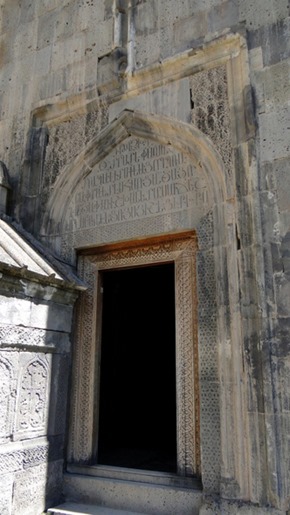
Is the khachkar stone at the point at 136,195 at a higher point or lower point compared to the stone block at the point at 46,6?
lower

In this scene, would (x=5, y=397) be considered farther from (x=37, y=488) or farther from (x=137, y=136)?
(x=137, y=136)

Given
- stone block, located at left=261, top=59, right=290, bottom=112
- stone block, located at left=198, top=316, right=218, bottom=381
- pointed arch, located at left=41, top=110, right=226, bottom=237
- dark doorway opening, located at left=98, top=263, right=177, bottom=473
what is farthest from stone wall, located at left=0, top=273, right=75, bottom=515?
stone block, located at left=261, top=59, right=290, bottom=112

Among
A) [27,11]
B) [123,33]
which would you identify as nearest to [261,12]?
[123,33]

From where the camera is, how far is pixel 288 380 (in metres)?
3.30

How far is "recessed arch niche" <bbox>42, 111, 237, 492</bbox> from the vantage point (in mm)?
3838

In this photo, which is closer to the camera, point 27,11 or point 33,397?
point 33,397

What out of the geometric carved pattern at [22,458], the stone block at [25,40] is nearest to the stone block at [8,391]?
the geometric carved pattern at [22,458]

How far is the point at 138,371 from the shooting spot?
24.5 feet

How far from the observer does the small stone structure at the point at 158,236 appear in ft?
11.5

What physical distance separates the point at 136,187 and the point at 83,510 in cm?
308

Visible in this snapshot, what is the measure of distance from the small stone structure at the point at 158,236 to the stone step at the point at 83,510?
92mm

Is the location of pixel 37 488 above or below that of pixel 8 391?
below

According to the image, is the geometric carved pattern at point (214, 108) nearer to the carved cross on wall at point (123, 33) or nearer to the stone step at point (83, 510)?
the carved cross on wall at point (123, 33)

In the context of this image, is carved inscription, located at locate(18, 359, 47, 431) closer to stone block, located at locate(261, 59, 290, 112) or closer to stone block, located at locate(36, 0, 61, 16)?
stone block, located at locate(261, 59, 290, 112)
